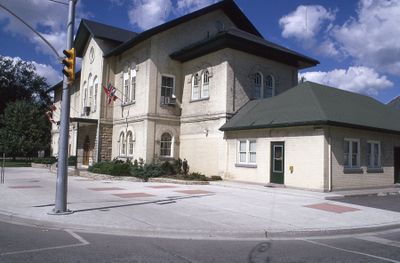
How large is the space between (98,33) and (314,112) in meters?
19.0

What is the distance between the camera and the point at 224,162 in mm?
22594

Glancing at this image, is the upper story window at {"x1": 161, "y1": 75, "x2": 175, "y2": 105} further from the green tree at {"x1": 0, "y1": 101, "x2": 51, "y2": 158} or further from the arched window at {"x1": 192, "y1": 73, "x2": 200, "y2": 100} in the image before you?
the green tree at {"x1": 0, "y1": 101, "x2": 51, "y2": 158}

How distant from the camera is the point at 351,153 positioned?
19.1 meters

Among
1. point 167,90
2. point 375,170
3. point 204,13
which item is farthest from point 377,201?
point 204,13

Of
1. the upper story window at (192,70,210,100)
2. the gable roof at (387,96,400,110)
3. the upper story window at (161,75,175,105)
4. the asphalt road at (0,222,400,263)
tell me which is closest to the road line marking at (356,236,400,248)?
Result: the asphalt road at (0,222,400,263)

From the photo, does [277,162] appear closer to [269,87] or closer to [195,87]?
[269,87]

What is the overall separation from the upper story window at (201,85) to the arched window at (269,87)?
4102mm

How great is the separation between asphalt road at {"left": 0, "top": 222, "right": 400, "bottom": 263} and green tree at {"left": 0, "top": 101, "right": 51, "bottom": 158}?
35.5m

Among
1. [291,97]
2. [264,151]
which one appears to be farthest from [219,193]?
[291,97]

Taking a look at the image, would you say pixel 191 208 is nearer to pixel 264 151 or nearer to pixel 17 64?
pixel 264 151

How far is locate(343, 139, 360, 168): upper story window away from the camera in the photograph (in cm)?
1889

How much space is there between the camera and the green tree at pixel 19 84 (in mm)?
63094

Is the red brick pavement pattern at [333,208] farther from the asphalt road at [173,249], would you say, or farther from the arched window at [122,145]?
the arched window at [122,145]

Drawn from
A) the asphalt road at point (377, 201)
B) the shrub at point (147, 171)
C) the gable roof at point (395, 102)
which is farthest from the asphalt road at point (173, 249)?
the gable roof at point (395, 102)
